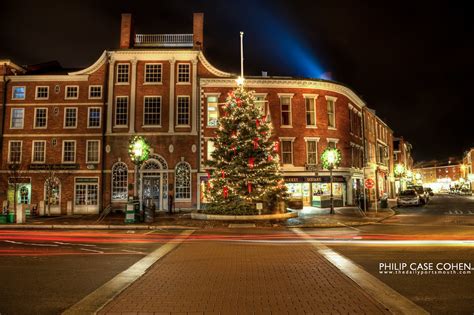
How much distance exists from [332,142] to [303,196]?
6489 mm

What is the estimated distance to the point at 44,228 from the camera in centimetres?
2119

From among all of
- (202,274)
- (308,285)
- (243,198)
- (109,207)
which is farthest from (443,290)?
(109,207)

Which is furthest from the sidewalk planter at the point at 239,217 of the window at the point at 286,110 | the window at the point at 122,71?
the window at the point at 122,71

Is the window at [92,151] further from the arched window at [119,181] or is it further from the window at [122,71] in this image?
the window at [122,71]

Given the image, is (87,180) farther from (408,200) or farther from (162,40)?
(408,200)

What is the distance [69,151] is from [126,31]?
1248 centimetres

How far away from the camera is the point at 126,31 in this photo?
3422 cm

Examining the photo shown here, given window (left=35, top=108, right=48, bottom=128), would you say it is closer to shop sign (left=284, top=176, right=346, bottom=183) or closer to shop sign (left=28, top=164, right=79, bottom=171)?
shop sign (left=28, top=164, right=79, bottom=171)

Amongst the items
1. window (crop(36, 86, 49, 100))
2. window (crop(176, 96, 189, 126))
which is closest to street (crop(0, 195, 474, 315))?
window (crop(176, 96, 189, 126))

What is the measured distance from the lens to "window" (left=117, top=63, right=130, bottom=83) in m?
33.4

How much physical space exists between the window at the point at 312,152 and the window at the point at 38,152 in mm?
24638

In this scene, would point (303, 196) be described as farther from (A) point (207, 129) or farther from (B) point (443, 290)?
(B) point (443, 290)

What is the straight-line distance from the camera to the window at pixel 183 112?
108ft

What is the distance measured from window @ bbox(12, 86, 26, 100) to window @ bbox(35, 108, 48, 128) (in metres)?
1.94
